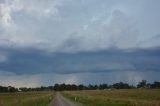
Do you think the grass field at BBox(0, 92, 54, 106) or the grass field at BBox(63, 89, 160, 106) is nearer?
the grass field at BBox(63, 89, 160, 106)

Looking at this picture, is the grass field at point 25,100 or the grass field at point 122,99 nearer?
the grass field at point 122,99

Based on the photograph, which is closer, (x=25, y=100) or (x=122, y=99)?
(x=122, y=99)

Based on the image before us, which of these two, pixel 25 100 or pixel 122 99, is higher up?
pixel 25 100
